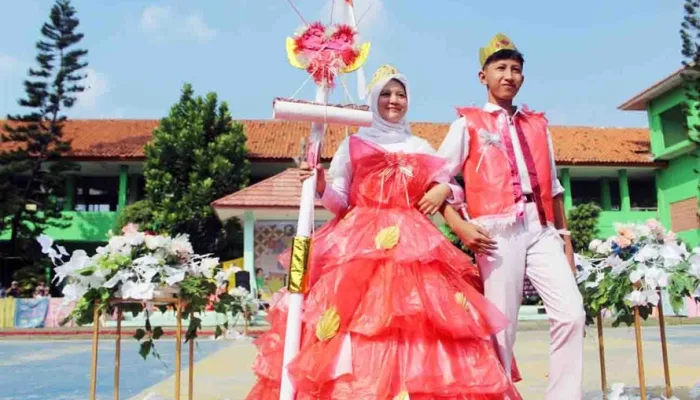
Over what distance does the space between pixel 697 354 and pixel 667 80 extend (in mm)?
15018

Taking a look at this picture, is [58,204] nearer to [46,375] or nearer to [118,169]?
[118,169]

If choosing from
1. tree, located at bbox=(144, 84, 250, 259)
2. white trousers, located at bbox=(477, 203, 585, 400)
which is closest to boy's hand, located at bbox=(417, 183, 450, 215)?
white trousers, located at bbox=(477, 203, 585, 400)

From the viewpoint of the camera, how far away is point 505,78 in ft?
8.76

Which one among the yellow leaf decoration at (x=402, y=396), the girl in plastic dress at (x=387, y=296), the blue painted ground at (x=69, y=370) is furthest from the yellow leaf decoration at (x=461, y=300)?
the blue painted ground at (x=69, y=370)

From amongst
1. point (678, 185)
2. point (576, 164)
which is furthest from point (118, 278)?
point (678, 185)

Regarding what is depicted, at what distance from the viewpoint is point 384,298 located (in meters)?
2.29

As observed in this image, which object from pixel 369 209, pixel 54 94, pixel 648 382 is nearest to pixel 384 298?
pixel 369 209

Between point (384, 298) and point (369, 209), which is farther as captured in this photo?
point (369, 209)

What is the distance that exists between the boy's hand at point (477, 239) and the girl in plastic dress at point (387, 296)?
98 mm

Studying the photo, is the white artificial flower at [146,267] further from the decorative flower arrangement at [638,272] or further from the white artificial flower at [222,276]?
the decorative flower arrangement at [638,272]

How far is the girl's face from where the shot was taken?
2.83 metres

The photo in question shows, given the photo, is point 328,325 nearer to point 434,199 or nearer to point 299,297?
point 299,297

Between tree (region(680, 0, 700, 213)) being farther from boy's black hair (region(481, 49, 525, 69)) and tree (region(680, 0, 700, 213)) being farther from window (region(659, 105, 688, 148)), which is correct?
boy's black hair (region(481, 49, 525, 69))

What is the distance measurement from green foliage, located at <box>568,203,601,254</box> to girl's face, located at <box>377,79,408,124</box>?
1673cm
